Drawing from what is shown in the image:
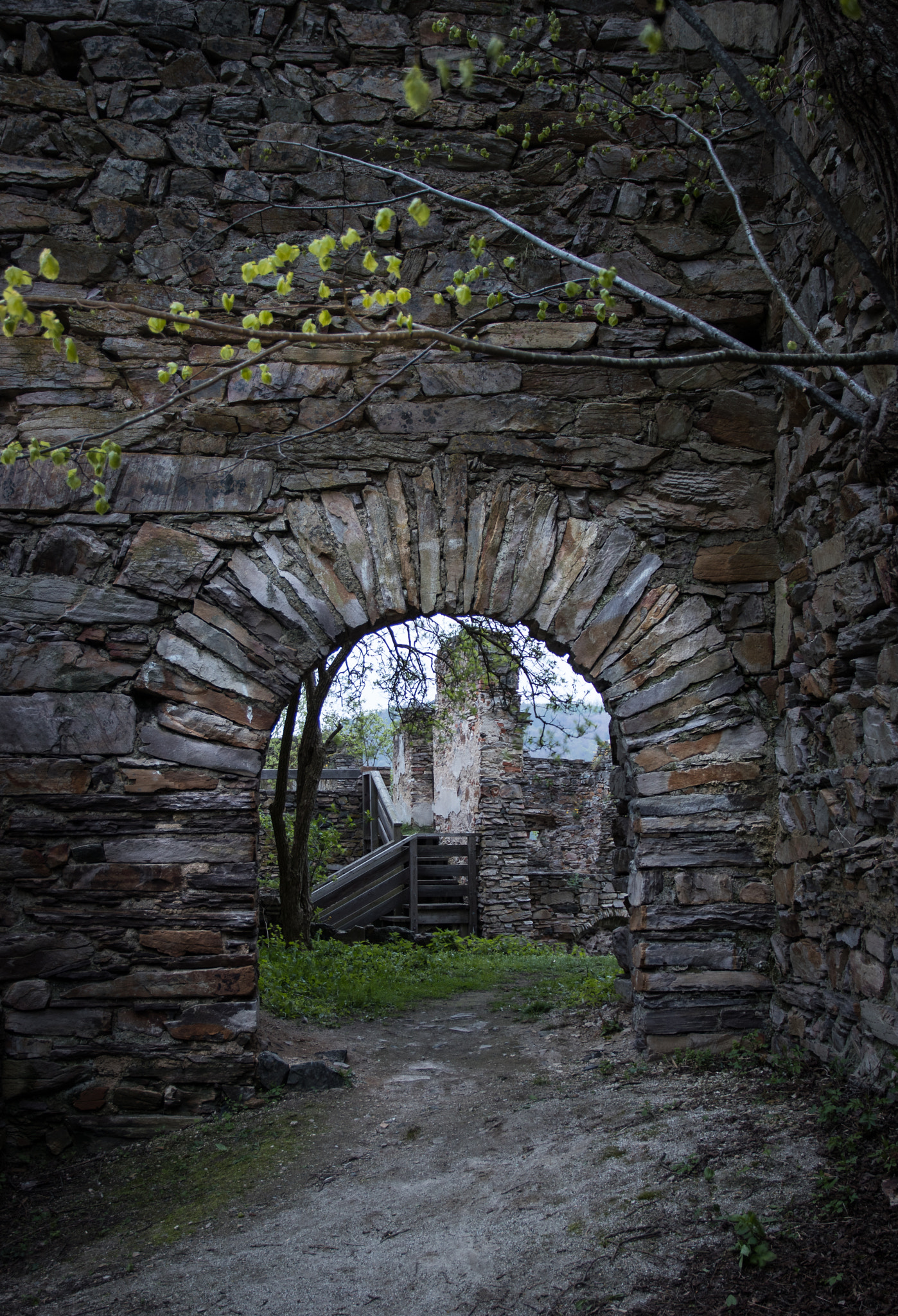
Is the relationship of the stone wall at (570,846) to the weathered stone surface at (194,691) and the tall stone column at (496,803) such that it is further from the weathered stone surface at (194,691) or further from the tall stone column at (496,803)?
the weathered stone surface at (194,691)

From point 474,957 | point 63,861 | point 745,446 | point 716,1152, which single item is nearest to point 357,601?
point 63,861

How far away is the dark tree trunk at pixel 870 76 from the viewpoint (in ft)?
6.48

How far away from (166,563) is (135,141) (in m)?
2.05

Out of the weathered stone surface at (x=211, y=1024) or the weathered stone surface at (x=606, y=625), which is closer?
the weathered stone surface at (x=211, y=1024)

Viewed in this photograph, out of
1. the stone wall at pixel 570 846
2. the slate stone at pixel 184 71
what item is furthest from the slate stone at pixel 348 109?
the stone wall at pixel 570 846

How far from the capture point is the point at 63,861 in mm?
3566

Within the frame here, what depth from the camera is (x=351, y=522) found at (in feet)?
12.7

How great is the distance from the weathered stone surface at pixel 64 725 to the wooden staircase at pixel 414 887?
20.3ft

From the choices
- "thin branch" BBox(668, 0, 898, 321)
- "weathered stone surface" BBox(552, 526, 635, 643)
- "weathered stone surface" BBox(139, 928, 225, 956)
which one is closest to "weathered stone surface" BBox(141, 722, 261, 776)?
"weathered stone surface" BBox(139, 928, 225, 956)

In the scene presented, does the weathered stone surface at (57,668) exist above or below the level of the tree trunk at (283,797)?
above

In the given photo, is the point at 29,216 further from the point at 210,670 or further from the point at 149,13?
the point at 210,670

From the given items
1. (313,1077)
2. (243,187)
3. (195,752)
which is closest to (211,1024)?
(313,1077)

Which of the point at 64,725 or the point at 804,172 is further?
the point at 64,725

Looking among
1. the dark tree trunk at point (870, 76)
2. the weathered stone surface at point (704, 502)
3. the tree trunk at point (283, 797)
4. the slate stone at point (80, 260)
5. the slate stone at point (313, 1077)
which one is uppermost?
the slate stone at point (80, 260)
